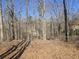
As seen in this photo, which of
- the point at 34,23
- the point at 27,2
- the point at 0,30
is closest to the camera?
the point at 0,30

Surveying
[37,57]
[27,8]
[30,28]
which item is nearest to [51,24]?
[30,28]

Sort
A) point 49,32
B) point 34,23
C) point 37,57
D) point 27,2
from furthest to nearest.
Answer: point 34,23 → point 49,32 → point 27,2 → point 37,57

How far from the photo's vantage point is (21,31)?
2114 inches

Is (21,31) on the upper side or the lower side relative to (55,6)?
lower

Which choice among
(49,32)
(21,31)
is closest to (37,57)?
(49,32)

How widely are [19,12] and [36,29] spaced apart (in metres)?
11.7

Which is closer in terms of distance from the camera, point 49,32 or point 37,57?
point 37,57

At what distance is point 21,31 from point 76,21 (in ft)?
55.8

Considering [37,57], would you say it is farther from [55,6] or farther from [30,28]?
[30,28]

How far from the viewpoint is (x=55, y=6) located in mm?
40281

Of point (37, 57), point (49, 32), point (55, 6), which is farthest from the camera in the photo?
point (49, 32)

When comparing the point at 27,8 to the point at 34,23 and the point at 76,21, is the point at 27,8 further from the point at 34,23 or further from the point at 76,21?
the point at 76,21

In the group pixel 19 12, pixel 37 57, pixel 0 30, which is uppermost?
pixel 19 12

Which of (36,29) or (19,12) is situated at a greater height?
(19,12)
